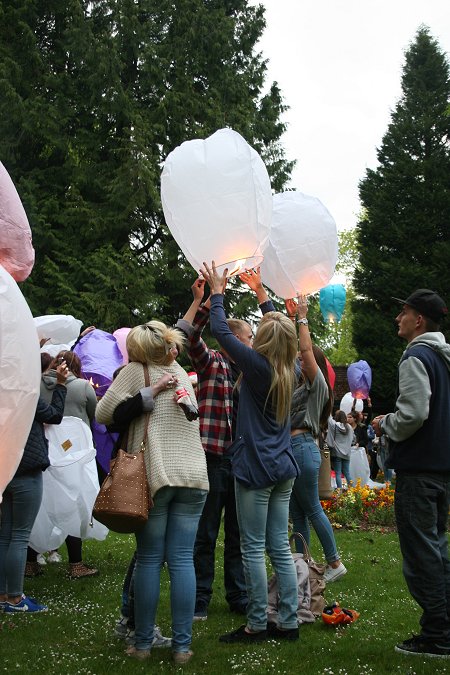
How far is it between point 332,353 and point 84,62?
2633cm

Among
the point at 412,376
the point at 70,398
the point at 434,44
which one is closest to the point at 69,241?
the point at 70,398

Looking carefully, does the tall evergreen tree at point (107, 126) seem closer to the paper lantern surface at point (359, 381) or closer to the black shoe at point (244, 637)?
the paper lantern surface at point (359, 381)

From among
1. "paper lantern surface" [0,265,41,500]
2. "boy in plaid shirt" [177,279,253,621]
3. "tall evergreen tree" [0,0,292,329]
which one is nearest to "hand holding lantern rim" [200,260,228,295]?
"boy in plaid shirt" [177,279,253,621]

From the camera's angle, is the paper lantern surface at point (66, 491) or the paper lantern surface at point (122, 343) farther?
the paper lantern surface at point (122, 343)

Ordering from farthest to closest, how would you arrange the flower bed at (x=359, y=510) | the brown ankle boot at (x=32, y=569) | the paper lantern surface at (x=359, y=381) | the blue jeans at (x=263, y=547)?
the paper lantern surface at (x=359, y=381), the flower bed at (x=359, y=510), the brown ankle boot at (x=32, y=569), the blue jeans at (x=263, y=547)

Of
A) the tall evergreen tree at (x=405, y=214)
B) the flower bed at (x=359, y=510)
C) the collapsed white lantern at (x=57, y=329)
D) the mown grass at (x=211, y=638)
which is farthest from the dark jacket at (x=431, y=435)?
the tall evergreen tree at (x=405, y=214)

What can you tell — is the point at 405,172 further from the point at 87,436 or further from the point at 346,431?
the point at 87,436

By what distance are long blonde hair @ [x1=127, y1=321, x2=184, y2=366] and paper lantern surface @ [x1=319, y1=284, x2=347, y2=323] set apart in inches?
402

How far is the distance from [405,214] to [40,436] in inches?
1018

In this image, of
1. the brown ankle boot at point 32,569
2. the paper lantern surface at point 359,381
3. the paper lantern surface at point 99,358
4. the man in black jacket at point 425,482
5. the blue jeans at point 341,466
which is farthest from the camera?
the paper lantern surface at point 359,381

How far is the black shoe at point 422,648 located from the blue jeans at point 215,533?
1.26m

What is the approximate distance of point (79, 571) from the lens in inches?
243

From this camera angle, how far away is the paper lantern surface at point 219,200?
4418mm

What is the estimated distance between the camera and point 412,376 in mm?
4086
